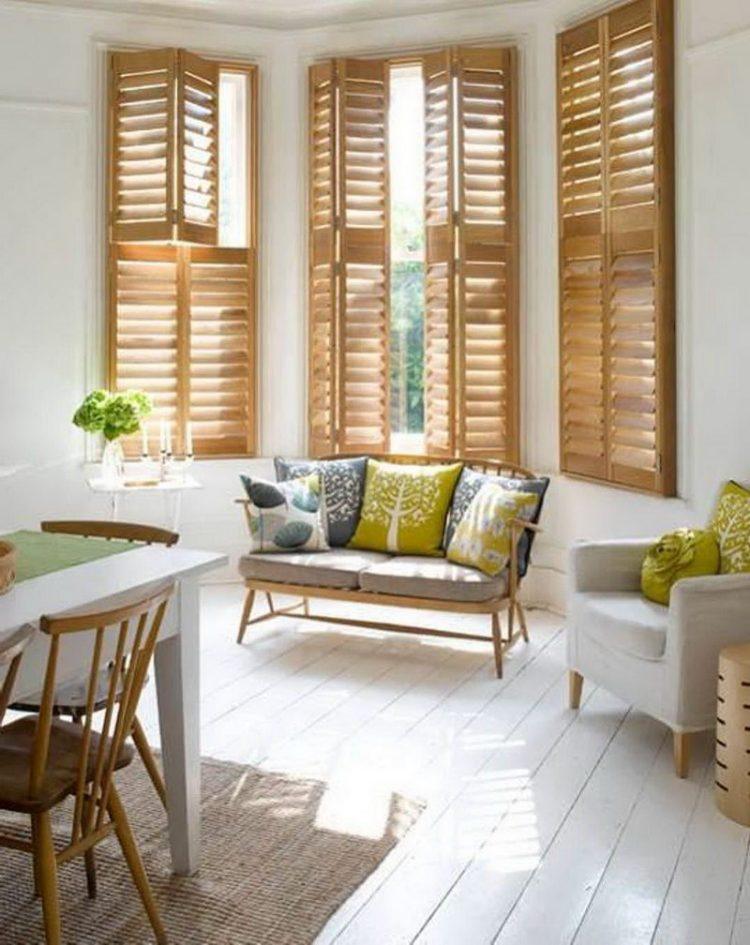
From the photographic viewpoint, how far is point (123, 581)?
2682 millimetres

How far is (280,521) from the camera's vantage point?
512 centimetres

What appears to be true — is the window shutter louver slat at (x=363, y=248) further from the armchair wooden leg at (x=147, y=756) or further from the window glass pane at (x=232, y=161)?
the armchair wooden leg at (x=147, y=756)

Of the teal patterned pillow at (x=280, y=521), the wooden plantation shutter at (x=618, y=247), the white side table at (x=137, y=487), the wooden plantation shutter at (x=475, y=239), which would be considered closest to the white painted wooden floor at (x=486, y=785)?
the teal patterned pillow at (x=280, y=521)

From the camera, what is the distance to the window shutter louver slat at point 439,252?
5.79m

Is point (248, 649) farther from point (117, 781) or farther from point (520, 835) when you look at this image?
point (520, 835)

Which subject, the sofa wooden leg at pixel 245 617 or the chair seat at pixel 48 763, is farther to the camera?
the sofa wooden leg at pixel 245 617

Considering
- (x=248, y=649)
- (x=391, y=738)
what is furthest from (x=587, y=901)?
(x=248, y=649)

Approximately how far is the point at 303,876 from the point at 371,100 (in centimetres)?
444

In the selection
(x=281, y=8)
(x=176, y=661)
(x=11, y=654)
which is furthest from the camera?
(x=281, y=8)

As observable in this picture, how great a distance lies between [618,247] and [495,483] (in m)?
1.29

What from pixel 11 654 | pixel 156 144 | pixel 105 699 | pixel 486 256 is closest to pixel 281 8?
pixel 156 144

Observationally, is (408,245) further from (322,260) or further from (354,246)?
(322,260)

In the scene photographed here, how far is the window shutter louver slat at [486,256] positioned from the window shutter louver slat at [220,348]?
1.28 meters

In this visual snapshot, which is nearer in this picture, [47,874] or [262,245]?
[47,874]
